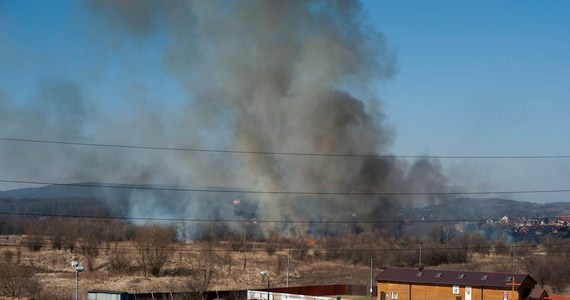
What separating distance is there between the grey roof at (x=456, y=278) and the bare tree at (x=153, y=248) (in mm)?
17409

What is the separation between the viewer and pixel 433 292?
31594 millimetres

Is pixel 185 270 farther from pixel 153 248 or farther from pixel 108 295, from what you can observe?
pixel 108 295

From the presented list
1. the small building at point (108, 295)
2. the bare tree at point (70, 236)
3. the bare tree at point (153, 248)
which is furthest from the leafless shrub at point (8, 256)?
the small building at point (108, 295)

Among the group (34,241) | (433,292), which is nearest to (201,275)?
(433,292)

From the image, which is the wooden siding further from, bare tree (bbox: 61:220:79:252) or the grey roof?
bare tree (bbox: 61:220:79:252)

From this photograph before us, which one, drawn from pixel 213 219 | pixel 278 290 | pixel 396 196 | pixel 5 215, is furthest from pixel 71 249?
pixel 5 215

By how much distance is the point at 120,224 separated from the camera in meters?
68.2

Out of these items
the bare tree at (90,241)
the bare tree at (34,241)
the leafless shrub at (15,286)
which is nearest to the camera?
the leafless shrub at (15,286)

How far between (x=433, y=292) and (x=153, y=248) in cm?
2147

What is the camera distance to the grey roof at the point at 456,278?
30.1 metres

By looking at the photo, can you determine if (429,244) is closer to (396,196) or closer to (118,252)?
(396,196)

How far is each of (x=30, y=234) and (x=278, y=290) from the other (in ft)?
118

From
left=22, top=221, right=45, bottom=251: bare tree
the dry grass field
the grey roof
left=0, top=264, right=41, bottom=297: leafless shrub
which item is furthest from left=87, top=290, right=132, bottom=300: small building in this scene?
left=22, top=221, right=45, bottom=251: bare tree

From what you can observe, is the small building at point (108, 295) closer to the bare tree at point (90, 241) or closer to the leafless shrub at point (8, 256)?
the bare tree at point (90, 241)
